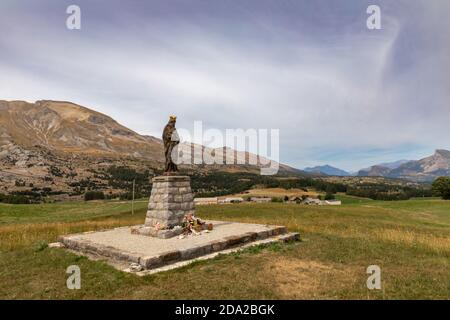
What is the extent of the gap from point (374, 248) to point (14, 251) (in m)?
16.5

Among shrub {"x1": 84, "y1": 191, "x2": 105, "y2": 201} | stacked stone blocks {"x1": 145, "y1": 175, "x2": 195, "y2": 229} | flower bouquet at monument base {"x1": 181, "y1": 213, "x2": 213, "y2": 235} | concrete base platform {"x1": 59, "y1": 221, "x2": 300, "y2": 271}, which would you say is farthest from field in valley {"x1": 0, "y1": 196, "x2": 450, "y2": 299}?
shrub {"x1": 84, "y1": 191, "x2": 105, "y2": 201}

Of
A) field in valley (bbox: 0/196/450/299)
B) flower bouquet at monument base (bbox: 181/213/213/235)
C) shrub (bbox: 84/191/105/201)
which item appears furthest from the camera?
shrub (bbox: 84/191/105/201)

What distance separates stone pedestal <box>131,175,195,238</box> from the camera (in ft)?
53.8

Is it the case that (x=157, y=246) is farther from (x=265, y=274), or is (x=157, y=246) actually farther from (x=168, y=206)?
(x=265, y=274)

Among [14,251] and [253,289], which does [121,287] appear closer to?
[253,289]

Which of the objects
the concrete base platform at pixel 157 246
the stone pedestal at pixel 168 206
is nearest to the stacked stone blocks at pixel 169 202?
the stone pedestal at pixel 168 206

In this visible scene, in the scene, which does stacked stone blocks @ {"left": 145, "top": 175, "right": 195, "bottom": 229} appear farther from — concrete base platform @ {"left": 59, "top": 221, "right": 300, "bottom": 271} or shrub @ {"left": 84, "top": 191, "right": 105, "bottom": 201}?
shrub @ {"left": 84, "top": 191, "right": 105, "bottom": 201}

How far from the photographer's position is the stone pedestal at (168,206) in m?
16.4

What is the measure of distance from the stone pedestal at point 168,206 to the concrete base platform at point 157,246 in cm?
74

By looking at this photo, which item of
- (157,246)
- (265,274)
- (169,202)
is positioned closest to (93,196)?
(169,202)

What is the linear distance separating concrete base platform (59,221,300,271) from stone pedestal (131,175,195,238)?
74cm

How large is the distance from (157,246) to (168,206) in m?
3.62

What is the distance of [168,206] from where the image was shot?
16.6 meters

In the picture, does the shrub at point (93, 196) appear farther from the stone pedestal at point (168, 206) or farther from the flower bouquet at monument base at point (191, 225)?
the flower bouquet at monument base at point (191, 225)
